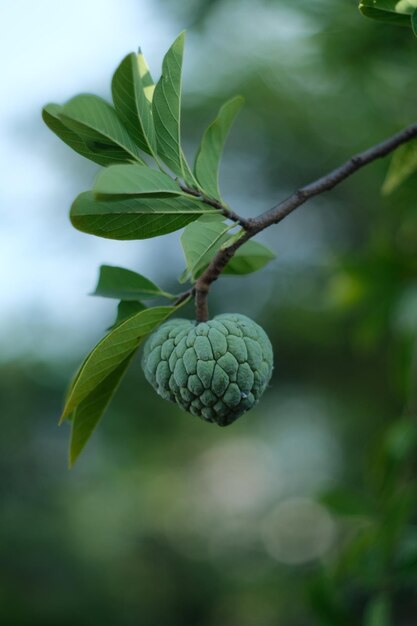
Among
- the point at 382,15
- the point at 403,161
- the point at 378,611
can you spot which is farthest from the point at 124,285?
the point at 378,611

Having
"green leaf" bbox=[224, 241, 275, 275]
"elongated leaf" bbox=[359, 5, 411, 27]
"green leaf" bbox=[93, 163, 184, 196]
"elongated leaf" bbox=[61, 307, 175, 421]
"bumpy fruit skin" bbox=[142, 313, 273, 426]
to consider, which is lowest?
"bumpy fruit skin" bbox=[142, 313, 273, 426]

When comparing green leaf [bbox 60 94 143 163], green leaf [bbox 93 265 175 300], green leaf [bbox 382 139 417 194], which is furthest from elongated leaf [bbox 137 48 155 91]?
green leaf [bbox 382 139 417 194]

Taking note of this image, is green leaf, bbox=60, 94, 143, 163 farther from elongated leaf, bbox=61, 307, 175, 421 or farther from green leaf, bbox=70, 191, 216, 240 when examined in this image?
elongated leaf, bbox=61, 307, 175, 421

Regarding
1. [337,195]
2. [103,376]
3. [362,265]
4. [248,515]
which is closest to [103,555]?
[248,515]

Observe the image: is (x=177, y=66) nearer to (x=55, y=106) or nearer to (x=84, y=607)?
(x=55, y=106)

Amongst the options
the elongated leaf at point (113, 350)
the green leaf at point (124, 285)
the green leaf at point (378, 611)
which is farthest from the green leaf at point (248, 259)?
the green leaf at point (378, 611)

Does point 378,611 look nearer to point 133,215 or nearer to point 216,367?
point 216,367
